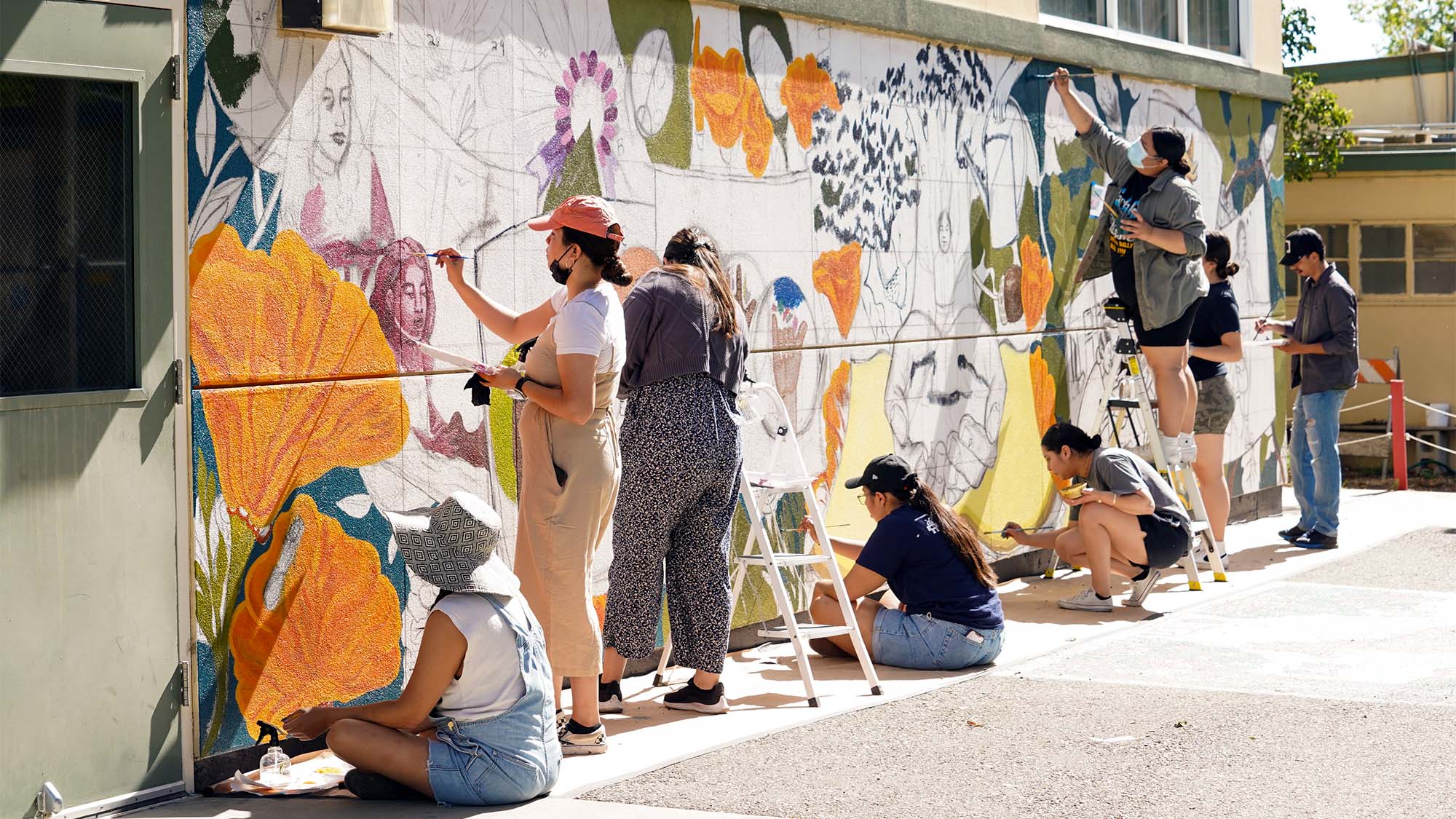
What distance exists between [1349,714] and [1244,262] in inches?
264

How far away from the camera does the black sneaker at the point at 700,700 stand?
647cm

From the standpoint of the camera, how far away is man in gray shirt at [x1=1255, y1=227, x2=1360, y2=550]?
35.2 ft

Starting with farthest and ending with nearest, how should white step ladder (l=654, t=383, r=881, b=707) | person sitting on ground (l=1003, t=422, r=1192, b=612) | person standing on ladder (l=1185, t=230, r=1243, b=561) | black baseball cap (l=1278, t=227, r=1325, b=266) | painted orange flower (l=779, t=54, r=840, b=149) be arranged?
black baseball cap (l=1278, t=227, r=1325, b=266), person standing on ladder (l=1185, t=230, r=1243, b=561), person sitting on ground (l=1003, t=422, r=1192, b=612), painted orange flower (l=779, t=54, r=840, b=149), white step ladder (l=654, t=383, r=881, b=707)

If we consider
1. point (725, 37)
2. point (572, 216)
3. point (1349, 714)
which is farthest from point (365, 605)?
point (1349, 714)

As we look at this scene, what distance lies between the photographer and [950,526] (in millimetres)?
7051

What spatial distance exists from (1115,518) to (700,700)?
2.88m

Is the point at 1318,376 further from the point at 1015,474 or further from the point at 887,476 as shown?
the point at 887,476

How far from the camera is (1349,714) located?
6.30 m

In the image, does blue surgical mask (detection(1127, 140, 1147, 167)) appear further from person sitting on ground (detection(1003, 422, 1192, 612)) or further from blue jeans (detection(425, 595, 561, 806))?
blue jeans (detection(425, 595, 561, 806))

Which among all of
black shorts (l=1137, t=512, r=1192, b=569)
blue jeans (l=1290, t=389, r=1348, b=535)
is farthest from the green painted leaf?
blue jeans (l=1290, t=389, r=1348, b=535)

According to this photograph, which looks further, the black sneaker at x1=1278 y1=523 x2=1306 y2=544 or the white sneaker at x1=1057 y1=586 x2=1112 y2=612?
the black sneaker at x1=1278 y1=523 x2=1306 y2=544

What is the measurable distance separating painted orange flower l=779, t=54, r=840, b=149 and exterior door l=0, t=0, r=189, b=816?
Answer: 3.54m

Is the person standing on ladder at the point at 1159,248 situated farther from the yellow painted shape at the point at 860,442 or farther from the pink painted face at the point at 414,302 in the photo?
the pink painted face at the point at 414,302

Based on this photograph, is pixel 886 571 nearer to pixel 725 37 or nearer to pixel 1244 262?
pixel 725 37
